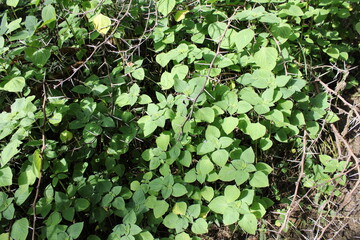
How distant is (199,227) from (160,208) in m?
0.23

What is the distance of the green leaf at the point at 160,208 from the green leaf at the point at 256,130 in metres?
0.55

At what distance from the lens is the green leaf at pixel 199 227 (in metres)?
1.73

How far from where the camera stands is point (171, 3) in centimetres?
181

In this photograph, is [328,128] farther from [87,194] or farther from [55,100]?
[55,100]

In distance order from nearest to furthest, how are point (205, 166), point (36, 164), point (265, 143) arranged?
point (36, 164) < point (205, 166) < point (265, 143)

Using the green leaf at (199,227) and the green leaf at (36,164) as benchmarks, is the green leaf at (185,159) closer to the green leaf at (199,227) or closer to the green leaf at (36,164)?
the green leaf at (199,227)

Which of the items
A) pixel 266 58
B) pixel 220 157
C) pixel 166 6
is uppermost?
pixel 166 6

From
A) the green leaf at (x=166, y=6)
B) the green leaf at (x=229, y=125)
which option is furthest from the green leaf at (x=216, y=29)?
the green leaf at (x=229, y=125)

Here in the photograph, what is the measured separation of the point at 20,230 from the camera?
156 cm

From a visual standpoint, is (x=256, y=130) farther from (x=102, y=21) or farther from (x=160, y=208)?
(x=102, y=21)

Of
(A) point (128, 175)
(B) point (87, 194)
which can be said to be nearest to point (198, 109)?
(A) point (128, 175)

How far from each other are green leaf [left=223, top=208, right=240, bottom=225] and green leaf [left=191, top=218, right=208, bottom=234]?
0.11 metres

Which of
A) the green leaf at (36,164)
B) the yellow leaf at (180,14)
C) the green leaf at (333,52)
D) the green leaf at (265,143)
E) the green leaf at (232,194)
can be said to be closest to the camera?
the green leaf at (36,164)

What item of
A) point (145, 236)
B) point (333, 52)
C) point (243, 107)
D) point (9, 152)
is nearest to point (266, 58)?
point (243, 107)
